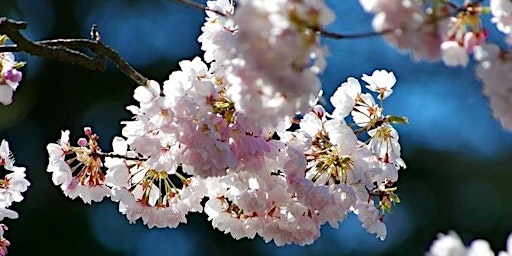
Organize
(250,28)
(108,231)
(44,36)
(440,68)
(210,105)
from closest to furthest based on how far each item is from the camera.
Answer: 1. (250,28)
2. (210,105)
3. (108,231)
4. (44,36)
5. (440,68)

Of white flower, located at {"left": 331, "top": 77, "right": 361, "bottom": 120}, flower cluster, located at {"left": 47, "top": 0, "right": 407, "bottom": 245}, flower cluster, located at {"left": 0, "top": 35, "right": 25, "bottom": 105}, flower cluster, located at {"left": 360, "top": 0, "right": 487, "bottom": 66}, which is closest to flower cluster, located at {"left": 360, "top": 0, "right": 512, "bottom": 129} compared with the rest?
flower cluster, located at {"left": 360, "top": 0, "right": 487, "bottom": 66}

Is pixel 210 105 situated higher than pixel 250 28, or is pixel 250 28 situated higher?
→ pixel 250 28

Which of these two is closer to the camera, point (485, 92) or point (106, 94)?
point (485, 92)

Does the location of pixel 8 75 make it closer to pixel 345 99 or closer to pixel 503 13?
pixel 345 99

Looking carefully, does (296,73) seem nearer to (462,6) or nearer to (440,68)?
(462,6)

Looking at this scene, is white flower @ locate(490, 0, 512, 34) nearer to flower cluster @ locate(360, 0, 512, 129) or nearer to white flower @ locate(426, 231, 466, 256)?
flower cluster @ locate(360, 0, 512, 129)

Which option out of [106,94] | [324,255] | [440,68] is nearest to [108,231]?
[106,94]
